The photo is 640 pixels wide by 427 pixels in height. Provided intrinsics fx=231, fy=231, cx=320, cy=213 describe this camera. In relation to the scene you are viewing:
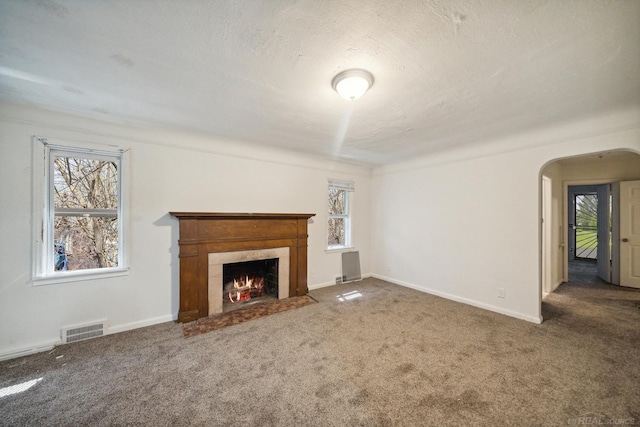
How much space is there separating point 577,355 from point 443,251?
1924 millimetres

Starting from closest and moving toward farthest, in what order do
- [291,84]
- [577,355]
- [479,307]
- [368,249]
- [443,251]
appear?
[291,84] → [577,355] → [479,307] → [443,251] → [368,249]

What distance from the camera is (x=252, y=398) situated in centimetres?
173

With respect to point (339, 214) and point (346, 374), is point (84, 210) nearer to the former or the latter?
point (346, 374)

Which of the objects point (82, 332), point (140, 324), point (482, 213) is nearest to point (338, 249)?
point (482, 213)

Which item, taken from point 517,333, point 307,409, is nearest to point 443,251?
point 517,333

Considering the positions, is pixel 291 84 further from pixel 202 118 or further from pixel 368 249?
pixel 368 249

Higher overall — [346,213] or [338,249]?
[346,213]

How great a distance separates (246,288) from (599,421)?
3787mm

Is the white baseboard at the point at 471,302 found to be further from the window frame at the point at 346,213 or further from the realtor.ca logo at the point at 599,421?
the realtor.ca logo at the point at 599,421

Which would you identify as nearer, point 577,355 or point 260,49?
point 260,49

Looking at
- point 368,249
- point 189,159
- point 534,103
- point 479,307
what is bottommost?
point 479,307

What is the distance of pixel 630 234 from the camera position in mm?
4316

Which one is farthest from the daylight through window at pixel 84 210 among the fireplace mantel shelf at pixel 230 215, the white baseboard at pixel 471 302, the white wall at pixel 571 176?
the white wall at pixel 571 176

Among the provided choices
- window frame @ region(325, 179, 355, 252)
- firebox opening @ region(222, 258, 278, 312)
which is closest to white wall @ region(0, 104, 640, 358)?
window frame @ region(325, 179, 355, 252)
